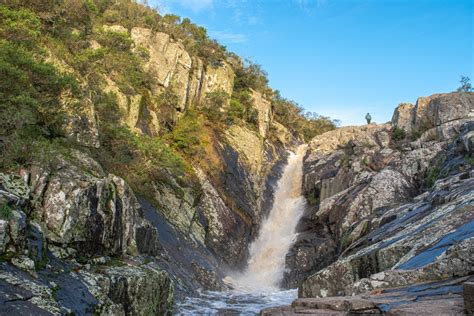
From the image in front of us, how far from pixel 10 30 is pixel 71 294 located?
477 inches

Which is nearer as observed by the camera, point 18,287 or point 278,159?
point 18,287

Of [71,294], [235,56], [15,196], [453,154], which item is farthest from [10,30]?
[235,56]

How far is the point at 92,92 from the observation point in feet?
73.4

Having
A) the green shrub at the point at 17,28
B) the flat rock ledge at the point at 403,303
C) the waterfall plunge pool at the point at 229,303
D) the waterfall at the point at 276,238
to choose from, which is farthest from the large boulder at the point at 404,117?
the flat rock ledge at the point at 403,303

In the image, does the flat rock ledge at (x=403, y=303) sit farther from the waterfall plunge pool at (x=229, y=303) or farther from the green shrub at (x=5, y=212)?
the waterfall plunge pool at (x=229, y=303)

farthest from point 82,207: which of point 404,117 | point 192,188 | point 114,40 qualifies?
point 404,117

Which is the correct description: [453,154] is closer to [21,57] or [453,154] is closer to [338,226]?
[338,226]

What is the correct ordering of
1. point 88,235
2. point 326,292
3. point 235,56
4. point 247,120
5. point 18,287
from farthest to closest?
point 235,56 → point 247,120 → point 326,292 → point 88,235 → point 18,287

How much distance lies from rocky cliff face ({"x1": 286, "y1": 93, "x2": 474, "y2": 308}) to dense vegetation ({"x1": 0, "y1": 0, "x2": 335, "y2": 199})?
10.8 metres

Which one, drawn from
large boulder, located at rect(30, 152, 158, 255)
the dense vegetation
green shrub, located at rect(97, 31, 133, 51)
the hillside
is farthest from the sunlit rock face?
large boulder, located at rect(30, 152, 158, 255)

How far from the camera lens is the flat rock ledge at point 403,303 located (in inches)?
242

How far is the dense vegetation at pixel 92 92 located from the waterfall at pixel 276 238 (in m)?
8.64

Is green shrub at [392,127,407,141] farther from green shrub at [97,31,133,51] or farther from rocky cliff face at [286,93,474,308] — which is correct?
green shrub at [97,31,133,51]

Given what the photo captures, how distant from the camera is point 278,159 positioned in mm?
50781
